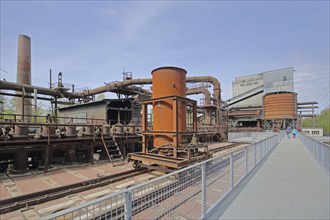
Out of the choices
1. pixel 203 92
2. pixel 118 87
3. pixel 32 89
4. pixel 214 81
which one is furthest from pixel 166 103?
pixel 32 89

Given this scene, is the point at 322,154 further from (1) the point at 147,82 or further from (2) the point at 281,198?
(1) the point at 147,82

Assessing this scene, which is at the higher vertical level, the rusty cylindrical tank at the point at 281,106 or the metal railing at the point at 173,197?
the rusty cylindrical tank at the point at 281,106

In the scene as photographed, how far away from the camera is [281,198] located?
414 centimetres

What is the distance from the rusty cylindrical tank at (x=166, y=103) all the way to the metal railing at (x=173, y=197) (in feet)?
9.26

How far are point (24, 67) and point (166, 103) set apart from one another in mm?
24726

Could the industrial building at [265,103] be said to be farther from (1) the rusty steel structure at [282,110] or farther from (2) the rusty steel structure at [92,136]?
(2) the rusty steel structure at [92,136]

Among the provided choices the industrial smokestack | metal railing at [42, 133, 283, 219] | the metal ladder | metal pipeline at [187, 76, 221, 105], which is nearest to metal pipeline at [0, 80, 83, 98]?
the industrial smokestack

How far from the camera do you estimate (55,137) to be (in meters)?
8.51

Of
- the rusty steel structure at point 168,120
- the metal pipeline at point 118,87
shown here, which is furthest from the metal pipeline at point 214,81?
the rusty steel structure at point 168,120

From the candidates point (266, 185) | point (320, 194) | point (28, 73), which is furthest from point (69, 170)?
point (28, 73)

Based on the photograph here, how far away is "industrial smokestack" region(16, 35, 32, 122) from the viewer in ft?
74.2

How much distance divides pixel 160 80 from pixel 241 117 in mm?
38965

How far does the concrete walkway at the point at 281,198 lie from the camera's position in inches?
133

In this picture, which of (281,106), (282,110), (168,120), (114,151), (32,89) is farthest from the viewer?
(281,106)
